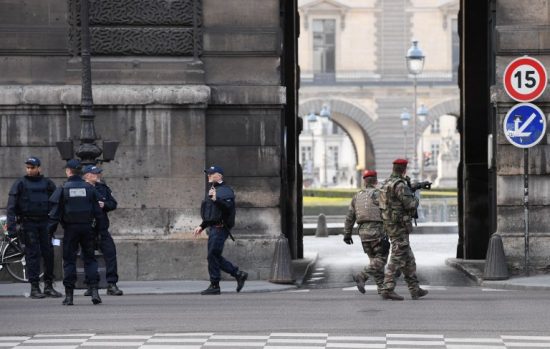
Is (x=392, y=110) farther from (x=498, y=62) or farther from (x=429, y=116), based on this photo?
(x=498, y=62)

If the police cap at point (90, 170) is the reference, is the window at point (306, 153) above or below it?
below

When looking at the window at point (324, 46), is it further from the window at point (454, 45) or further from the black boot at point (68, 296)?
the black boot at point (68, 296)

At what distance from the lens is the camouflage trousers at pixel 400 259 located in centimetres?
1944

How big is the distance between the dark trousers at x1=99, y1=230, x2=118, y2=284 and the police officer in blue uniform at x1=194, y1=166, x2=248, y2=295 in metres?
1.13

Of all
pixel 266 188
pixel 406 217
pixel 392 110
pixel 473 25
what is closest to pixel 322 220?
pixel 473 25

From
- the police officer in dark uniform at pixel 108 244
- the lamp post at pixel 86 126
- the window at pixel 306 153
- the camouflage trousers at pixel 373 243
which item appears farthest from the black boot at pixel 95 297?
the window at pixel 306 153

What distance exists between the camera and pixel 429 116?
300ft

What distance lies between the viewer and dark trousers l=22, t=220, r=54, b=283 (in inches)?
807

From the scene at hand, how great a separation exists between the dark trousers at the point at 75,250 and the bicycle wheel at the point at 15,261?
11.6 feet

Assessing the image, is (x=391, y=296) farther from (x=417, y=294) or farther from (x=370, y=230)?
(x=370, y=230)

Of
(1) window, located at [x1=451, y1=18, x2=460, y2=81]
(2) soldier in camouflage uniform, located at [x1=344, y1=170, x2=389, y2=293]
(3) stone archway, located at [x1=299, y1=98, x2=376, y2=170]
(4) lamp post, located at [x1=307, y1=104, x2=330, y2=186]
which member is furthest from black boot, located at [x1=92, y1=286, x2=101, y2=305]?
(1) window, located at [x1=451, y1=18, x2=460, y2=81]

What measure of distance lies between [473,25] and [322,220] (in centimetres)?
1552

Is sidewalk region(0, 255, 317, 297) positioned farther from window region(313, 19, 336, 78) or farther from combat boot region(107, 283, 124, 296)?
window region(313, 19, 336, 78)

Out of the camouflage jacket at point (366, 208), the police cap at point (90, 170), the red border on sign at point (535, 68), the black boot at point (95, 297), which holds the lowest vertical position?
the black boot at point (95, 297)
